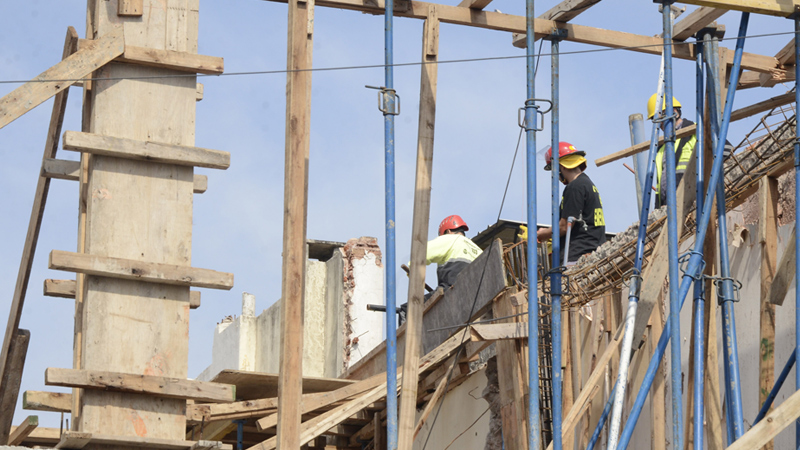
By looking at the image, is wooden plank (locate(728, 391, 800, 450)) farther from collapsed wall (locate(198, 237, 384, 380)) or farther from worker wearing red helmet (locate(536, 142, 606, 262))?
collapsed wall (locate(198, 237, 384, 380))

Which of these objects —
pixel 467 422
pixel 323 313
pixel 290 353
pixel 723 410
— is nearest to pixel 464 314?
pixel 467 422

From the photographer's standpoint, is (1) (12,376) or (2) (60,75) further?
(1) (12,376)

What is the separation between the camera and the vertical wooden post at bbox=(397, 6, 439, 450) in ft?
20.3

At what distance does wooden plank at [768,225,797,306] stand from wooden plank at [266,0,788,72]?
4.74ft

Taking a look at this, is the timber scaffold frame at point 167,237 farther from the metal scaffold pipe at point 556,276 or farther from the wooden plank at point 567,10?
the wooden plank at point 567,10

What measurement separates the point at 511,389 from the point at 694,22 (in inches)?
133

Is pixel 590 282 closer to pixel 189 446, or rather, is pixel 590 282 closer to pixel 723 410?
pixel 723 410

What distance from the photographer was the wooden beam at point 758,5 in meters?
6.07

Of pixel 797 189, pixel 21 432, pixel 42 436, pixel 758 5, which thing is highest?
pixel 758 5

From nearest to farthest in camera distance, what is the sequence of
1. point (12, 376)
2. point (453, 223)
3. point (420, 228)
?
point (12, 376), point (420, 228), point (453, 223)

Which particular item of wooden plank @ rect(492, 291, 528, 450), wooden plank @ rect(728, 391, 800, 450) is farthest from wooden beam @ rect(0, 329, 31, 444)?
wooden plank @ rect(728, 391, 800, 450)

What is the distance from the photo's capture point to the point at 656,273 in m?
6.66

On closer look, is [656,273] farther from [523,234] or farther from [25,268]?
[523,234]

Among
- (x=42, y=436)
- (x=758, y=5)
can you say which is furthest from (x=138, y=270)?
Result: (x=758, y=5)
